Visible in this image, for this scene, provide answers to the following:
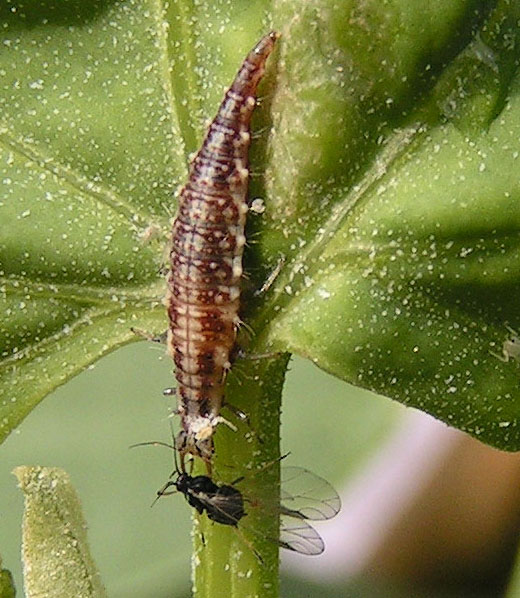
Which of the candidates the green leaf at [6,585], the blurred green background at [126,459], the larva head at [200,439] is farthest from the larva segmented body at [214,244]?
the blurred green background at [126,459]

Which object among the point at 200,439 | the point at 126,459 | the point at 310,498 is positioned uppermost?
the point at 126,459

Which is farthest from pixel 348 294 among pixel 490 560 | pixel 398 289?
pixel 490 560

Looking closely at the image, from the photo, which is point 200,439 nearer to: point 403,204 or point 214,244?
point 214,244

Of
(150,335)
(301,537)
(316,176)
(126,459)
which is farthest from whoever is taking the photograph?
(126,459)

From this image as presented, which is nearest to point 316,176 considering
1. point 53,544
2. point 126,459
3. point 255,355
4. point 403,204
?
point 403,204

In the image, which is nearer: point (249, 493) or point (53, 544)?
point (53, 544)

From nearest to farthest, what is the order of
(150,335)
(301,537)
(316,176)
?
(316,176)
(150,335)
(301,537)
